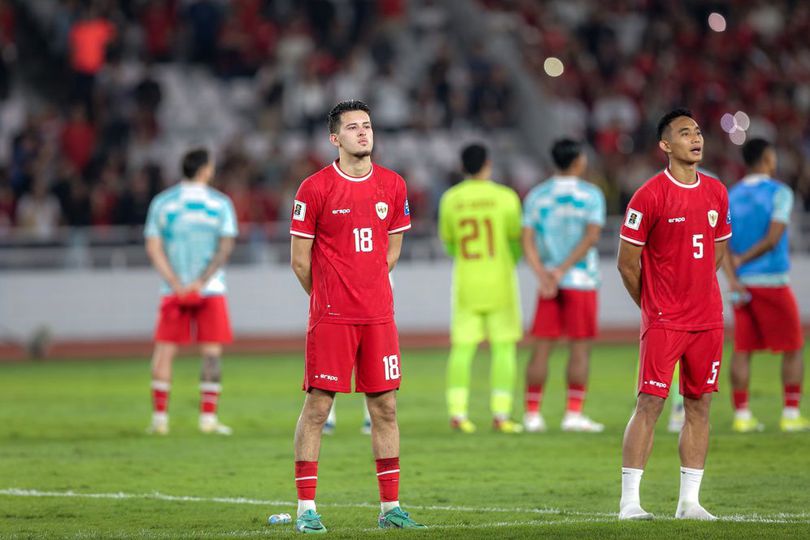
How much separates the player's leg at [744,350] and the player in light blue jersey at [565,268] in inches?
48.2

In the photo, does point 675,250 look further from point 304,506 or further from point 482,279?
point 482,279

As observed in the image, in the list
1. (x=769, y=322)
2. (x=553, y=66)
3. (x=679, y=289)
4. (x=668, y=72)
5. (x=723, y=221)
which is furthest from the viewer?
(x=553, y=66)

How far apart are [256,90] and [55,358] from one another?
765 cm

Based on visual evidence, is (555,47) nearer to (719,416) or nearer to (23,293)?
(23,293)

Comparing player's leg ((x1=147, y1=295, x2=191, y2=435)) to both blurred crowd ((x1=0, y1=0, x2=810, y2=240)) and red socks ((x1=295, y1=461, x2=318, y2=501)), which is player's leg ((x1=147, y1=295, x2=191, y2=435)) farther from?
blurred crowd ((x1=0, y1=0, x2=810, y2=240))

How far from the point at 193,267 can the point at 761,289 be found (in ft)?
16.3

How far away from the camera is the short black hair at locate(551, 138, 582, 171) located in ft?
41.6

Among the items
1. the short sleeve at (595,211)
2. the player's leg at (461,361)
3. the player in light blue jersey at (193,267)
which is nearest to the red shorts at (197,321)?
the player in light blue jersey at (193,267)

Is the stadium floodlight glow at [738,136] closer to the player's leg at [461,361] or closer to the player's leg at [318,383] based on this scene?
the player's leg at [461,361]

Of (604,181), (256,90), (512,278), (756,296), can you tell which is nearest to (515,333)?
(512,278)

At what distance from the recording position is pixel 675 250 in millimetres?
8102

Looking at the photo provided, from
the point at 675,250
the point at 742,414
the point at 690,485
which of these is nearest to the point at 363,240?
the point at 675,250

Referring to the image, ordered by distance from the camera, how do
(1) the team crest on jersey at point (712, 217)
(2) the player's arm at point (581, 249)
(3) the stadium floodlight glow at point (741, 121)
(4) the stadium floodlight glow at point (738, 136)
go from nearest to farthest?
(1) the team crest on jersey at point (712, 217), (2) the player's arm at point (581, 249), (4) the stadium floodlight glow at point (738, 136), (3) the stadium floodlight glow at point (741, 121)

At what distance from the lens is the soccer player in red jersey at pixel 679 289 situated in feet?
26.3
